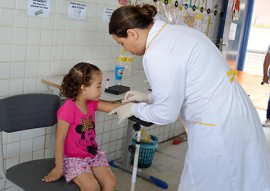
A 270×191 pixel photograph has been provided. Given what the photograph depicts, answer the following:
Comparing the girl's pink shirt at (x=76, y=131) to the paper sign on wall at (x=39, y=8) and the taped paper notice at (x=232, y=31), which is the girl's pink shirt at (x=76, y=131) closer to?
the paper sign on wall at (x=39, y=8)

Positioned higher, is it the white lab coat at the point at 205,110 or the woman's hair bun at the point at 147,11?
the woman's hair bun at the point at 147,11

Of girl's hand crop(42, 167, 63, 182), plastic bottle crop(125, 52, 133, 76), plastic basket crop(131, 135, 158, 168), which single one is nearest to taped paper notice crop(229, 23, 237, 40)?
plastic bottle crop(125, 52, 133, 76)

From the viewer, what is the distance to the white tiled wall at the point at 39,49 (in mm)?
2045

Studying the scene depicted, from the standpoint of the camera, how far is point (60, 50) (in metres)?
2.37

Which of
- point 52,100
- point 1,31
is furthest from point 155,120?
point 1,31

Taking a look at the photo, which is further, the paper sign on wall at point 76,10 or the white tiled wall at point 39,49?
the paper sign on wall at point 76,10

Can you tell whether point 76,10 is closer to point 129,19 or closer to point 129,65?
point 129,65

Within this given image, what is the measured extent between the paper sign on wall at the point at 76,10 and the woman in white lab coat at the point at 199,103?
36.6 inches

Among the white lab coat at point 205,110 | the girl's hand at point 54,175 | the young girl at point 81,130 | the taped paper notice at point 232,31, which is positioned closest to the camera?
the white lab coat at point 205,110

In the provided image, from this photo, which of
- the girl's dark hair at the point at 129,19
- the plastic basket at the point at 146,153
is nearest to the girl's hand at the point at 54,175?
the girl's dark hair at the point at 129,19

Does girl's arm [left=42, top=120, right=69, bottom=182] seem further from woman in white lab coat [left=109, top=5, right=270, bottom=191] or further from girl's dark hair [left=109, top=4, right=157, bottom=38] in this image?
girl's dark hair [left=109, top=4, right=157, bottom=38]

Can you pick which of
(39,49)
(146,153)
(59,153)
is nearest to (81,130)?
(59,153)

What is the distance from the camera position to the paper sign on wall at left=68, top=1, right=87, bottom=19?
233 cm

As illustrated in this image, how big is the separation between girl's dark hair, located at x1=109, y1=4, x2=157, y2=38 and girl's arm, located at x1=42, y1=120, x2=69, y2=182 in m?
0.62
